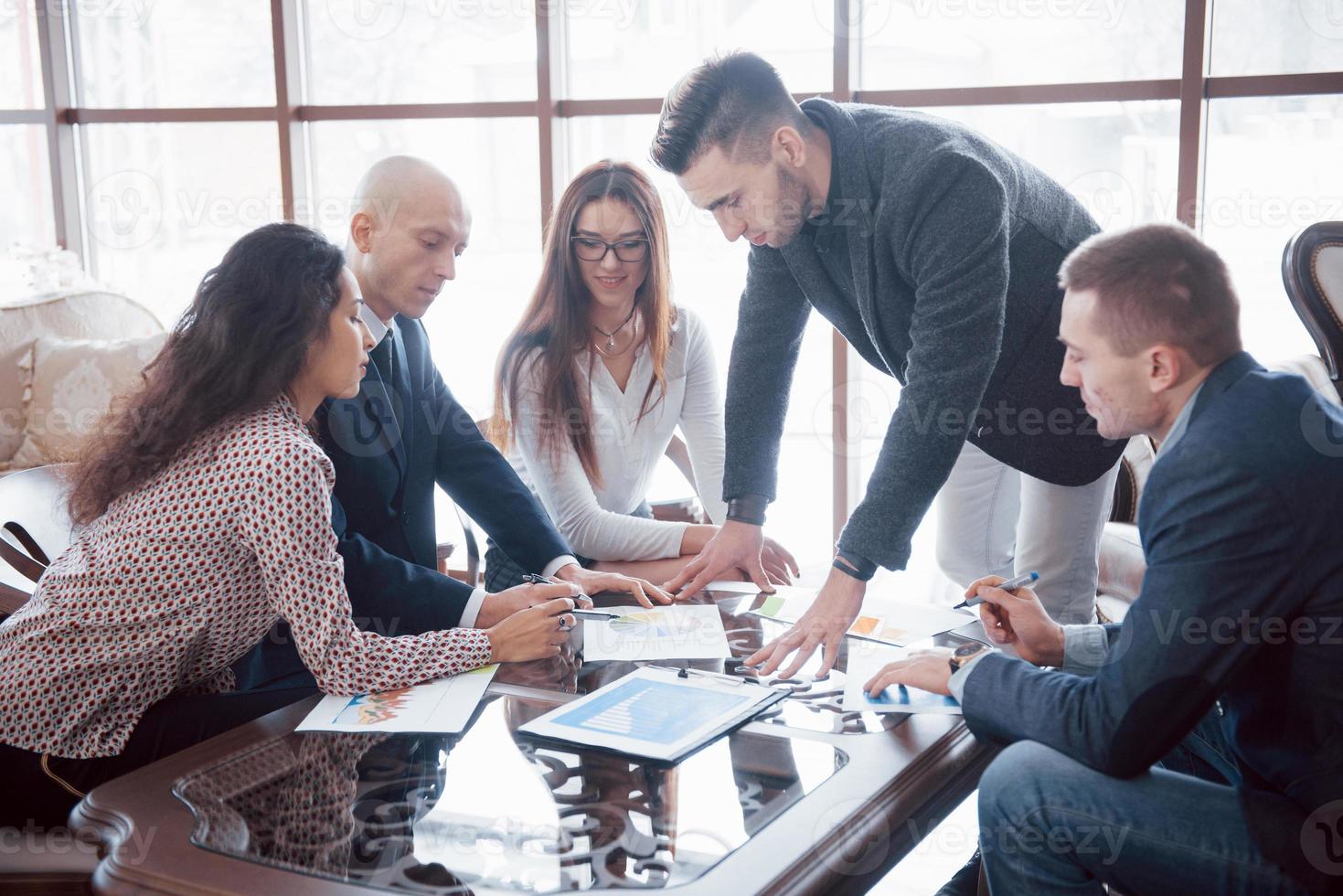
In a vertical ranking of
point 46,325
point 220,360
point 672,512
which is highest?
point 220,360

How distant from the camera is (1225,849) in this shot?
1.16 meters

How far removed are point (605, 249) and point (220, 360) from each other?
1167 millimetres

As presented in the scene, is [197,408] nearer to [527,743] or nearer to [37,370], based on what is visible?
[527,743]

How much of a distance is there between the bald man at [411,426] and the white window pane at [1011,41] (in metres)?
2.17

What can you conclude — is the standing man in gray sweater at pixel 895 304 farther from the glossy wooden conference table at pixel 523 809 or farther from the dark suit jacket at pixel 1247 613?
the dark suit jacket at pixel 1247 613

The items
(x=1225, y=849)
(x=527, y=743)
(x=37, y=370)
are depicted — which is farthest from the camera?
(x=37, y=370)

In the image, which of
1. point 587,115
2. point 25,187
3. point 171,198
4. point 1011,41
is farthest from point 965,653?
point 25,187

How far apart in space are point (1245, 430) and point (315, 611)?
3.65 feet

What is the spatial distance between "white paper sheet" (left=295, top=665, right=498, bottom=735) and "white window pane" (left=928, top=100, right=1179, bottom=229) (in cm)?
293

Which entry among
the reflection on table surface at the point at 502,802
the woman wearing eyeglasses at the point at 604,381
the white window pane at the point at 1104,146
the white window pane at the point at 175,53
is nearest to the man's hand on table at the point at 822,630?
the reflection on table surface at the point at 502,802

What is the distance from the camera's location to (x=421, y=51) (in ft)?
14.6

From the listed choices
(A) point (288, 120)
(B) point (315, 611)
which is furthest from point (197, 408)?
(A) point (288, 120)

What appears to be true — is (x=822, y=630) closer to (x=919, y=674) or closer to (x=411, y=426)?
(x=919, y=674)

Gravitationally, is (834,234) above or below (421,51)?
below
